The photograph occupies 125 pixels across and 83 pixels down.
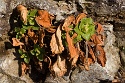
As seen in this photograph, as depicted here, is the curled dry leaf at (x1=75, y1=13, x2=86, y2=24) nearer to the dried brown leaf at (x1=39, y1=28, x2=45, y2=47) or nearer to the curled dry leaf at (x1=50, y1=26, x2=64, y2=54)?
the curled dry leaf at (x1=50, y1=26, x2=64, y2=54)

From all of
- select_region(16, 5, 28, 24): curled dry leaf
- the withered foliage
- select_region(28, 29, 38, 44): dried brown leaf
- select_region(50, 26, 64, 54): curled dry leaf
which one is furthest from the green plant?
select_region(16, 5, 28, 24): curled dry leaf

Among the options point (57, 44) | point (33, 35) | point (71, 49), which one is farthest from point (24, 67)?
point (71, 49)

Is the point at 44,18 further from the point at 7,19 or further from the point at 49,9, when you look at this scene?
the point at 7,19

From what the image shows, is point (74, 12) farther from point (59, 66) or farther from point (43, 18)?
point (59, 66)

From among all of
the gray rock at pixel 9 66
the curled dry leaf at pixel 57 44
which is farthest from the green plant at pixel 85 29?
the gray rock at pixel 9 66

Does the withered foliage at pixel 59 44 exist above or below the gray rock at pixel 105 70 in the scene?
above

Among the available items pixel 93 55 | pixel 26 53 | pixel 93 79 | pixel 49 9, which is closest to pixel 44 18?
pixel 49 9

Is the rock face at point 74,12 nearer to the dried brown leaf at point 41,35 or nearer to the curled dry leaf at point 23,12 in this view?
the curled dry leaf at point 23,12

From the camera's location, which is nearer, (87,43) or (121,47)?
(87,43)
